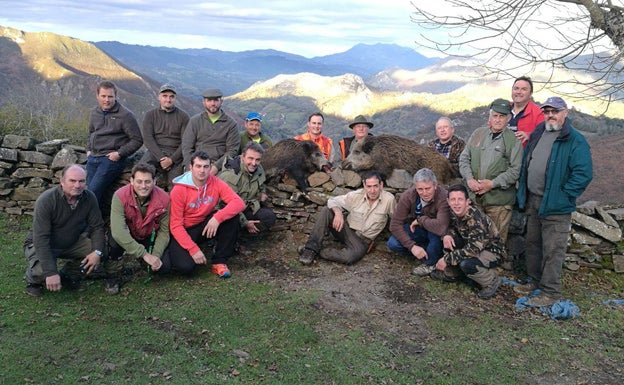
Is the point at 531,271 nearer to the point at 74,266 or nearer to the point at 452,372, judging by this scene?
the point at 452,372

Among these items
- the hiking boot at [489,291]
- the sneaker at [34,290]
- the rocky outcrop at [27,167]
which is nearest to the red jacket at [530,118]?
the hiking boot at [489,291]

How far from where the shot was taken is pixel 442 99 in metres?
85.0

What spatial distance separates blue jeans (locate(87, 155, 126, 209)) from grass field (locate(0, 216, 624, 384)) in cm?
153

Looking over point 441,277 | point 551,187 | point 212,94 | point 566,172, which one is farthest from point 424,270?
point 212,94

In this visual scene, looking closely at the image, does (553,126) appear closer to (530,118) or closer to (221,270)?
(530,118)

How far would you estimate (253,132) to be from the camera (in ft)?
23.9

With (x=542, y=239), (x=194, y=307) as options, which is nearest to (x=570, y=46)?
(x=542, y=239)

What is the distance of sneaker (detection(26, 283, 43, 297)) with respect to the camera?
188 inches

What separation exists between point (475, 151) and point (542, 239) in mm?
1371

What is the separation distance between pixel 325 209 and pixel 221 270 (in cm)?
162

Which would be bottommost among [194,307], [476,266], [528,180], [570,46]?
[194,307]

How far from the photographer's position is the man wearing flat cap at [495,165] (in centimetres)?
547

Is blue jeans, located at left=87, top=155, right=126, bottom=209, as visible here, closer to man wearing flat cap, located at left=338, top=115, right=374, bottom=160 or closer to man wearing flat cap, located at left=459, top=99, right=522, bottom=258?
man wearing flat cap, located at left=338, top=115, right=374, bottom=160

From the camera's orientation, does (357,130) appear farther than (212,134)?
Yes
